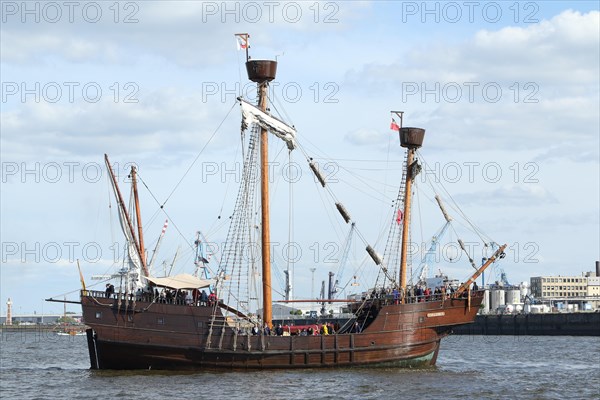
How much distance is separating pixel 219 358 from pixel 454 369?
15.2 meters

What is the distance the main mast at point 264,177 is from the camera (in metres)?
59.1

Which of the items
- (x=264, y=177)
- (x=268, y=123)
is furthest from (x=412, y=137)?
(x=264, y=177)

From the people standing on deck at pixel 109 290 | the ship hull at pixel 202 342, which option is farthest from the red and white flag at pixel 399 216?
the people standing on deck at pixel 109 290

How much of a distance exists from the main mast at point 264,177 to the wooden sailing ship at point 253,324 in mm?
57

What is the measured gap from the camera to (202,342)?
5516 centimetres

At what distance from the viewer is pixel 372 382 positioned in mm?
50688

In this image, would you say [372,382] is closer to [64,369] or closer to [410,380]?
[410,380]

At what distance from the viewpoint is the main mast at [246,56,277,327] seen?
194 feet

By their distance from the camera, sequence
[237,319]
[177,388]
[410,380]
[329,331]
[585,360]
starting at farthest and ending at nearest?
[585,360] → [329,331] → [237,319] → [410,380] → [177,388]

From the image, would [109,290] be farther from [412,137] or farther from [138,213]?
[412,137]

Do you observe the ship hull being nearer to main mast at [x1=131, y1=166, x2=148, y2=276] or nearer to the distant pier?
main mast at [x1=131, y1=166, x2=148, y2=276]

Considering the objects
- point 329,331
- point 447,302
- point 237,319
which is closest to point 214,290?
point 237,319

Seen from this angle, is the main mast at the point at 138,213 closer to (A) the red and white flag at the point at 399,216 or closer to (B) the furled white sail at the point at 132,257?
(B) the furled white sail at the point at 132,257

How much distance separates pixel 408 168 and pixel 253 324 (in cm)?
1408
